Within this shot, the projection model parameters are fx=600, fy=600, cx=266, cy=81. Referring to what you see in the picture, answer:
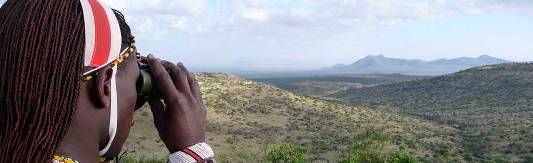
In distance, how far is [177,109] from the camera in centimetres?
171

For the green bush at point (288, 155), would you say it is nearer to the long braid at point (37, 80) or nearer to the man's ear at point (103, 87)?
the man's ear at point (103, 87)

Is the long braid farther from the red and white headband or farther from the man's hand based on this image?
the man's hand

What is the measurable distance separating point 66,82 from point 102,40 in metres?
0.14

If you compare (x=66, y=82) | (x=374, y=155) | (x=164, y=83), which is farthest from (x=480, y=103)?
(x=66, y=82)

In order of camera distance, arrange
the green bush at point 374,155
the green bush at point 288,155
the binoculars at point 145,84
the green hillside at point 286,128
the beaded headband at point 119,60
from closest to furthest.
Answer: the beaded headband at point 119,60, the binoculars at point 145,84, the green bush at point 374,155, the green bush at point 288,155, the green hillside at point 286,128

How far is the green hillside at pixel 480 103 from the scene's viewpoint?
44247mm

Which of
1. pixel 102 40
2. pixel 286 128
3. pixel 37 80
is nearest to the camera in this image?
pixel 37 80

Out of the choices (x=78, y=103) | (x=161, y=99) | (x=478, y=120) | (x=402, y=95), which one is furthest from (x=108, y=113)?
(x=402, y=95)

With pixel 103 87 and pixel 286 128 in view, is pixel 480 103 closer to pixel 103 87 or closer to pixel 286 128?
pixel 286 128

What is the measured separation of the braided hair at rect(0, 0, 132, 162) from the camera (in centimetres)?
138

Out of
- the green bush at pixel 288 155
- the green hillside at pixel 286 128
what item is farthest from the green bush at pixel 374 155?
the green bush at pixel 288 155

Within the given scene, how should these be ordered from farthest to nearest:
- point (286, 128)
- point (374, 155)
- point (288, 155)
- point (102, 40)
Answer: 1. point (286, 128)
2. point (374, 155)
3. point (288, 155)
4. point (102, 40)

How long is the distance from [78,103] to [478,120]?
63.3 meters

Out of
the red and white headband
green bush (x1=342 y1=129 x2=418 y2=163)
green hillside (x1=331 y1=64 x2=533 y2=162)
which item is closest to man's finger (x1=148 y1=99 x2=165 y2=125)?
the red and white headband
